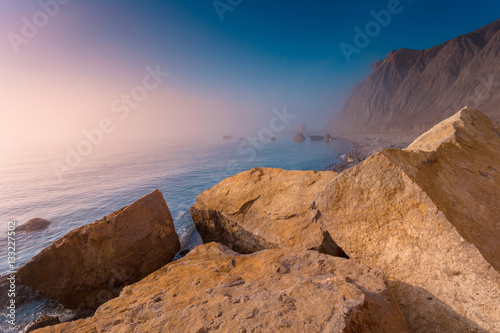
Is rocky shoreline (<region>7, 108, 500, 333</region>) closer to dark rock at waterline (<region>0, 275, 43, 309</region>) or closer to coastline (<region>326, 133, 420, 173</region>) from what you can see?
dark rock at waterline (<region>0, 275, 43, 309</region>)

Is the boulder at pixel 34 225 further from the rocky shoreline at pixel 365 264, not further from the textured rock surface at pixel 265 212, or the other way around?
the rocky shoreline at pixel 365 264

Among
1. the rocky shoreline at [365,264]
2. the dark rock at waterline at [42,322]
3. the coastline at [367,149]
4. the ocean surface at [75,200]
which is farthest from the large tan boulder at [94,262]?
the coastline at [367,149]

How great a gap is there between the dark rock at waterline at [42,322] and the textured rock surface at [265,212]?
3.75 metres

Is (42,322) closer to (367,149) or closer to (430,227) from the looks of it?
(430,227)

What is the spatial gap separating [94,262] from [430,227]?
6.41 meters

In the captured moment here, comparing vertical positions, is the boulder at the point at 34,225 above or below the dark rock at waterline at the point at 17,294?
above

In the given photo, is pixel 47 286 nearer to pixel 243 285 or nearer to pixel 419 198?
pixel 243 285

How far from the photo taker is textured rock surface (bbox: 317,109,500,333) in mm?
1943

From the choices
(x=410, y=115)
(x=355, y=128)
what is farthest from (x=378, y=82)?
(x=410, y=115)

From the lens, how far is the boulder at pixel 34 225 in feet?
33.7

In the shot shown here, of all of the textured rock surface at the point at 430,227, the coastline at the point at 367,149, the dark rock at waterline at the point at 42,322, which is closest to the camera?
the textured rock surface at the point at 430,227

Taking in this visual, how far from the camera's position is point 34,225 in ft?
34.4

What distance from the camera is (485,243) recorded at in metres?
2.07

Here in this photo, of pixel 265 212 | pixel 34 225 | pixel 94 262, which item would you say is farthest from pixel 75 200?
pixel 265 212
